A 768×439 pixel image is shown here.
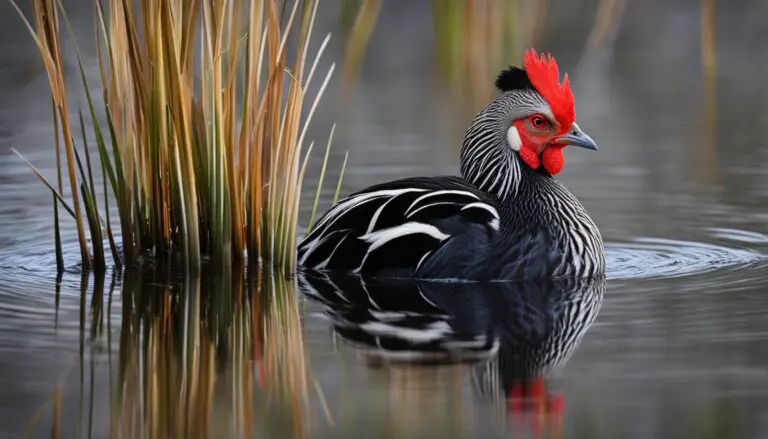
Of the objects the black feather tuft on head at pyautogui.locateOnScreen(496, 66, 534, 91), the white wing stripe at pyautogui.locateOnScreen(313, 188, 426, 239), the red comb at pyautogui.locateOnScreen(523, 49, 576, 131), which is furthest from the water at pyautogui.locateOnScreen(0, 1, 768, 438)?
the black feather tuft on head at pyautogui.locateOnScreen(496, 66, 534, 91)

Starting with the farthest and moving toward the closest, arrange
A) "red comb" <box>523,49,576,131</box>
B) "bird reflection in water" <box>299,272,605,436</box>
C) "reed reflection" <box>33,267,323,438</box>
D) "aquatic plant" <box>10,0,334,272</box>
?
"red comb" <box>523,49,576,131</box> < "aquatic plant" <box>10,0,334,272</box> < "bird reflection in water" <box>299,272,605,436</box> < "reed reflection" <box>33,267,323,438</box>

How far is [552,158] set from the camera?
858 cm

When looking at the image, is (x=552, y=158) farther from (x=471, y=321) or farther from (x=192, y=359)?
(x=192, y=359)

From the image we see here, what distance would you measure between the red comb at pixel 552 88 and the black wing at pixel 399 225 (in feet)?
2.09

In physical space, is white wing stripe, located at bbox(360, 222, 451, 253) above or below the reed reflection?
above

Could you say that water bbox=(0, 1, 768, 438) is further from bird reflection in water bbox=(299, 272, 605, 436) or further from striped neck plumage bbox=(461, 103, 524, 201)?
striped neck plumage bbox=(461, 103, 524, 201)

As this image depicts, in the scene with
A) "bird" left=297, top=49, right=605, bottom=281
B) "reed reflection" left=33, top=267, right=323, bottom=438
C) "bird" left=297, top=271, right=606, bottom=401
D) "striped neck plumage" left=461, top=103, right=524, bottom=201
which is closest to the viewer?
"reed reflection" left=33, top=267, right=323, bottom=438

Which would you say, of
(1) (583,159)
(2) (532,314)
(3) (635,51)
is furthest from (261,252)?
(3) (635,51)

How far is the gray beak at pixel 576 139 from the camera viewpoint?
8.31 m

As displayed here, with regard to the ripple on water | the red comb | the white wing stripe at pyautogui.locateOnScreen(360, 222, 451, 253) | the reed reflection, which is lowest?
the reed reflection

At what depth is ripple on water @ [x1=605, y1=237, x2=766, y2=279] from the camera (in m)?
8.27

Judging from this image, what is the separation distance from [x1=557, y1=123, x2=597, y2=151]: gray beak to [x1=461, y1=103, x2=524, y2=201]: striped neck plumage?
0.88 feet

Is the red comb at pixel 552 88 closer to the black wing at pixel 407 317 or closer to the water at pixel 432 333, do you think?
the water at pixel 432 333

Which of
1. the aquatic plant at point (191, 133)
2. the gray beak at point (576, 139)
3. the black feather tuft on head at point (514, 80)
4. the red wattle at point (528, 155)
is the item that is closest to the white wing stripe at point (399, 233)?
the aquatic plant at point (191, 133)
